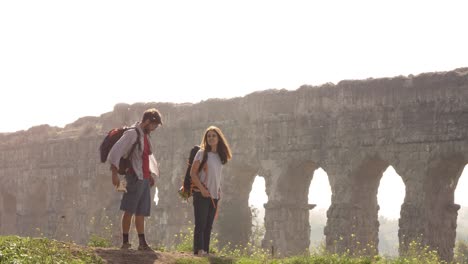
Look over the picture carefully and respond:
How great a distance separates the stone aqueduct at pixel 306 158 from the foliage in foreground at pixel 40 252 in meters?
5.67

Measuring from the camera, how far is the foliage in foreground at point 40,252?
24.2ft

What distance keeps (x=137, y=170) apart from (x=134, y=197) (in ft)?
1.03

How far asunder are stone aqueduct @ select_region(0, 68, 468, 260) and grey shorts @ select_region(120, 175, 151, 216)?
186 inches

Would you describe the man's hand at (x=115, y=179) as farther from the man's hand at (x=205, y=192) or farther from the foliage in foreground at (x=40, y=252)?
the man's hand at (x=205, y=192)

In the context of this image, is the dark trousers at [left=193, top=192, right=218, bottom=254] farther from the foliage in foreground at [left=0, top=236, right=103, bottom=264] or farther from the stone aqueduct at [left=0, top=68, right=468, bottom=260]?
the stone aqueduct at [left=0, top=68, right=468, bottom=260]

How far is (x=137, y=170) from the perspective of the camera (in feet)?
31.0

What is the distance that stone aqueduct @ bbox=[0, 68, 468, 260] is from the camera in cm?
1706

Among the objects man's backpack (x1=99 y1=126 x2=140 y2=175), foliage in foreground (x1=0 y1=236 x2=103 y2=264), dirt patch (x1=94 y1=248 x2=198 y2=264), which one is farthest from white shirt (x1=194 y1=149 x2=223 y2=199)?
foliage in foreground (x1=0 y1=236 x2=103 y2=264)

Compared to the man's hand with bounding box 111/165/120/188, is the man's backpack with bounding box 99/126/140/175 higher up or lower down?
higher up

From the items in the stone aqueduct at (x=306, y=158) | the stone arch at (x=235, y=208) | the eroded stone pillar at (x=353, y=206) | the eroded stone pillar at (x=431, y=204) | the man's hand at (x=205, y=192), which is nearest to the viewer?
the man's hand at (x=205, y=192)

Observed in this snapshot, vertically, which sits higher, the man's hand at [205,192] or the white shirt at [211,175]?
the white shirt at [211,175]

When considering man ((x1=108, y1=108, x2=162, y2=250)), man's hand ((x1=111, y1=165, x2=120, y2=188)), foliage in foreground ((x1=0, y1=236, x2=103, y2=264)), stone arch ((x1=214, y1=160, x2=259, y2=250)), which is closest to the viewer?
foliage in foreground ((x1=0, y1=236, x2=103, y2=264))

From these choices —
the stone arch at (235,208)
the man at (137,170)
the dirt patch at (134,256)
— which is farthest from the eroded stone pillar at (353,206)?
the dirt patch at (134,256)

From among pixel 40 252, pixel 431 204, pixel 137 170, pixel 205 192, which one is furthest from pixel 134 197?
pixel 431 204
